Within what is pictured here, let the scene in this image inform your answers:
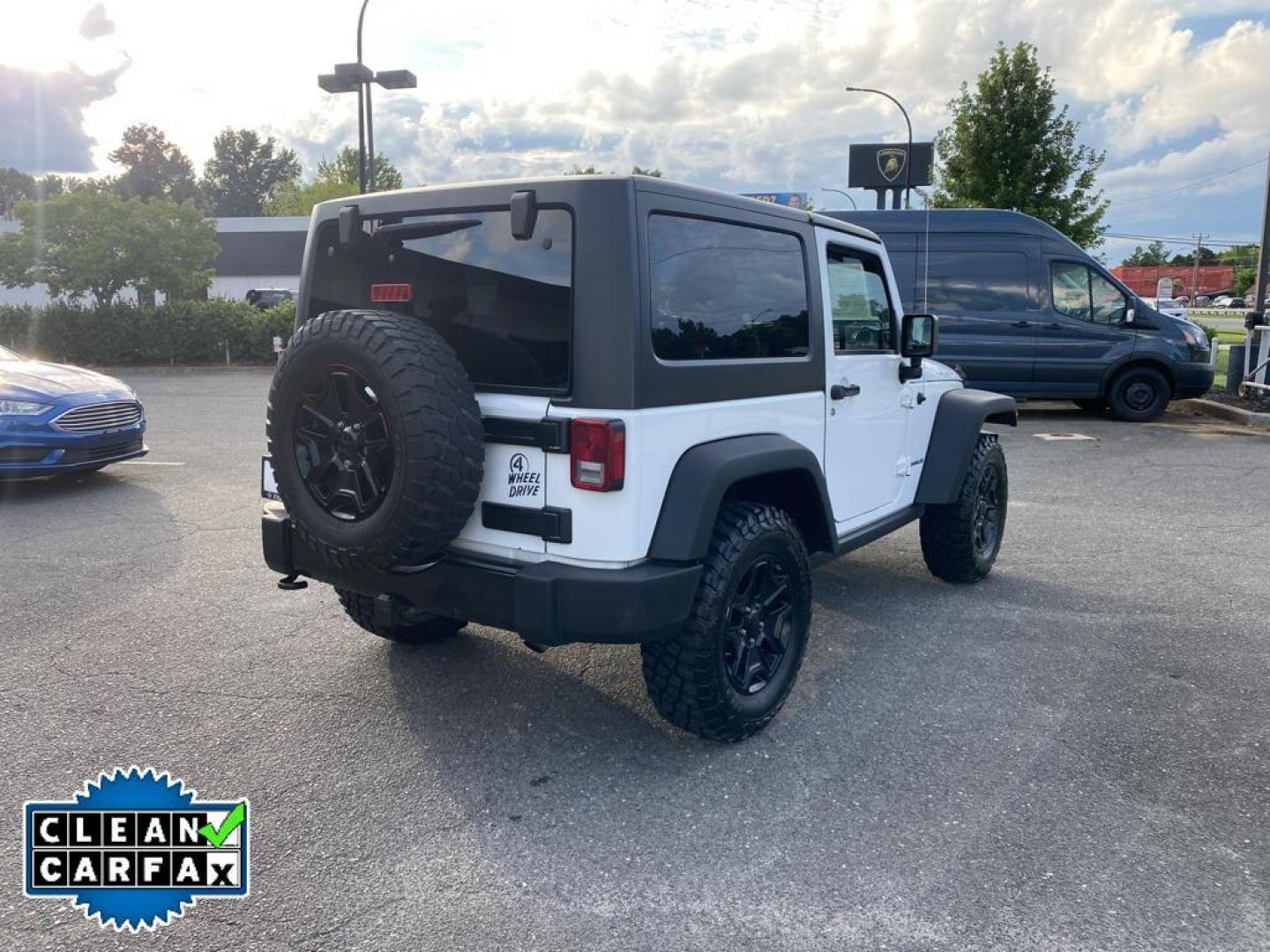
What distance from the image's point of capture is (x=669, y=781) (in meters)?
3.28

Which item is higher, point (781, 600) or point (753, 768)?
point (781, 600)

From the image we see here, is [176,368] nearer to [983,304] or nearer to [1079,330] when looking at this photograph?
[983,304]

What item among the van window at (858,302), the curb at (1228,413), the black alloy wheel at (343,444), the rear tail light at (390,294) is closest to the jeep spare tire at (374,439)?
the black alloy wheel at (343,444)

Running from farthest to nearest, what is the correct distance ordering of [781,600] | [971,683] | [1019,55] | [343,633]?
[1019,55] → [343,633] → [971,683] → [781,600]

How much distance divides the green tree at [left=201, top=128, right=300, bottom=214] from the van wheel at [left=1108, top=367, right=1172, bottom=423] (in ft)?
362

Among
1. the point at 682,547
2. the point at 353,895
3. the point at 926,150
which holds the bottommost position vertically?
the point at 353,895

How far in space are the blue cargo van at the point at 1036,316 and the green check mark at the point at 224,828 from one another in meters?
10.8

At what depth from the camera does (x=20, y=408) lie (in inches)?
295

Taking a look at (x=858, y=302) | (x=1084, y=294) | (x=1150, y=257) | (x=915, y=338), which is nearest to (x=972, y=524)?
(x=915, y=338)

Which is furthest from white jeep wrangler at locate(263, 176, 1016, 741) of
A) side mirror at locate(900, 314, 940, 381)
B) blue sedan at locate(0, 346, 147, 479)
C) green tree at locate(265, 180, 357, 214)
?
green tree at locate(265, 180, 357, 214)

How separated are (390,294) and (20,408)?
220 inches

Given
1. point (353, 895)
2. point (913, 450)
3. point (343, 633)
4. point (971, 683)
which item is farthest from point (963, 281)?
point (353, 895)

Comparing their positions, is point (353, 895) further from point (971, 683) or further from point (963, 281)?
point (963, 281)

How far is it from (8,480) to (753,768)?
7635 mm
